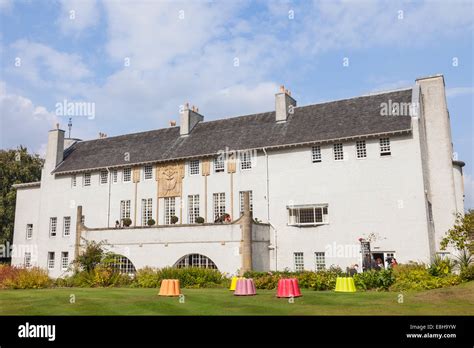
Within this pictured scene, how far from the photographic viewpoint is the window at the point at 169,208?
1451 inches

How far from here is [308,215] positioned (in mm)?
31625

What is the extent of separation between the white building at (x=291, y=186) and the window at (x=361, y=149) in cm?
7

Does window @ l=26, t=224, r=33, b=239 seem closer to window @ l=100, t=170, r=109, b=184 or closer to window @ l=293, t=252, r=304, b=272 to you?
window @ l=100, t=170, r=109, b=184

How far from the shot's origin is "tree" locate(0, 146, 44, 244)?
5216 centimetres

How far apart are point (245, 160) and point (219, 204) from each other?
408 centimetres

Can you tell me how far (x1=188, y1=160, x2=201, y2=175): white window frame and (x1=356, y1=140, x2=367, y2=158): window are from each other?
1293 cm

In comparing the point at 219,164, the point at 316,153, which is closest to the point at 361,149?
the point at 316,153

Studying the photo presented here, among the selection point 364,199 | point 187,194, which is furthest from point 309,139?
point 187,194

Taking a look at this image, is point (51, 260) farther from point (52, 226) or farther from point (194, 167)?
point (194, 167)

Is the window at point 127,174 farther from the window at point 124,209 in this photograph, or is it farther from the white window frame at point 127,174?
the window at point 124,209

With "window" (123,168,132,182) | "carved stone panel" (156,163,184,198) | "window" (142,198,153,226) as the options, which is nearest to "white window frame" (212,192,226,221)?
"carved stone panel" (156,163,184,198)

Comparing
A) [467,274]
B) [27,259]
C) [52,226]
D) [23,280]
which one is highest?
[52,226]
